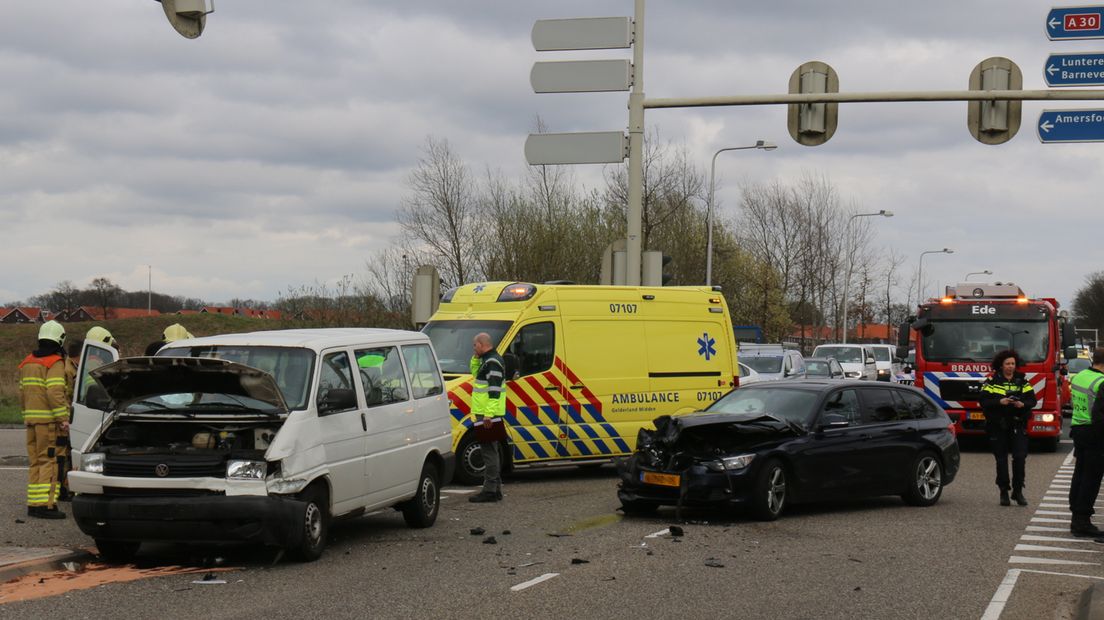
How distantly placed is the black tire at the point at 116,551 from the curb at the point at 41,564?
0.18 m

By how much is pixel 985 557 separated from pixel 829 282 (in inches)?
1901

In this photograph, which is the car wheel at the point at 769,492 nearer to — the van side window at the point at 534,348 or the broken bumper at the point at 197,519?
the van side window at the point at 534,348

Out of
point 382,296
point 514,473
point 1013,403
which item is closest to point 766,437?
point 1013,403

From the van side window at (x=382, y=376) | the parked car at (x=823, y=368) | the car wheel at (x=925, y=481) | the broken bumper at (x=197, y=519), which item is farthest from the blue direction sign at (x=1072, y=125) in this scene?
the parked car at (x=823, y=368)

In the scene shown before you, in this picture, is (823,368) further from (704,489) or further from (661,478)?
(704,489)

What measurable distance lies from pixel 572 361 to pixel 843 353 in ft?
84.2

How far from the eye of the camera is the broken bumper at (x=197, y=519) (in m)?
8.85

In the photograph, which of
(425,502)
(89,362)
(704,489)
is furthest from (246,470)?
(704,489)

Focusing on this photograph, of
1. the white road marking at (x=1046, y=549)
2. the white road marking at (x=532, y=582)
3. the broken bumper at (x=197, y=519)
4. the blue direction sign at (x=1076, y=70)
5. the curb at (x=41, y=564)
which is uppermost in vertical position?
the blue direction sign at (x=1076, y=70)

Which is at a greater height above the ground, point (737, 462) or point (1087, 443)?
point (1087, 443)

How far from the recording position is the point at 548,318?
16.1 metres

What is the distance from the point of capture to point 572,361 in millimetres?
16188

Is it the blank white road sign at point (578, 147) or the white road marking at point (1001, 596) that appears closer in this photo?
the white road marking at point (1001, 596)

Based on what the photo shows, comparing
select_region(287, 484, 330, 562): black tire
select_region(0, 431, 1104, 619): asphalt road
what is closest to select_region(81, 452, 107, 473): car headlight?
select_region(0, 431, 1104, 619): asphalt road
